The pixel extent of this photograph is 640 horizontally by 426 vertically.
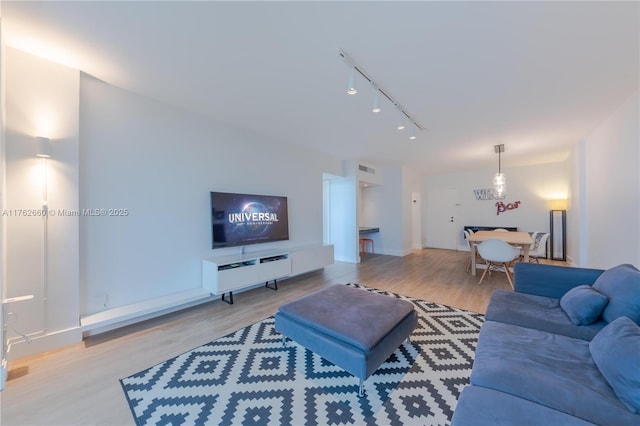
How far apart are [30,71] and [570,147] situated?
816cm

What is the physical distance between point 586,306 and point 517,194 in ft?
20.8

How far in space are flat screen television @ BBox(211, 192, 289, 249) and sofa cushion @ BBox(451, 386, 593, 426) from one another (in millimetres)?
3132

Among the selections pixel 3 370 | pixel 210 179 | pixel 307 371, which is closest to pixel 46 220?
pixel 3 370

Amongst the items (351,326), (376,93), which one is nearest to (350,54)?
(376,93)

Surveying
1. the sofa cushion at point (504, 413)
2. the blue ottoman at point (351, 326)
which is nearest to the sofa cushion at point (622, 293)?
the sofa cushion at point (504, 413)

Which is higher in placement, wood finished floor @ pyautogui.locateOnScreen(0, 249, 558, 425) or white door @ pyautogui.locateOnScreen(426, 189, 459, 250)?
white door @ pyautogui.locateOnScreen(426, 189, 459, 250)

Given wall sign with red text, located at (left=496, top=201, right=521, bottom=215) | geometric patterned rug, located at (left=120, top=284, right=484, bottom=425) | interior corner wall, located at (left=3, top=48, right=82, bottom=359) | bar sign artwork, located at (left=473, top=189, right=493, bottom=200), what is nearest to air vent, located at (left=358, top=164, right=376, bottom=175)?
bar sign artwork, located at (left=473, top=189, right=493, bottom=200)

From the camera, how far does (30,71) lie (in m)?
2.09

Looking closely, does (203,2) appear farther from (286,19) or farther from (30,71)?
(30,71)

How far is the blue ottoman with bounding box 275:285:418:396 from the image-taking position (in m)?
1.64

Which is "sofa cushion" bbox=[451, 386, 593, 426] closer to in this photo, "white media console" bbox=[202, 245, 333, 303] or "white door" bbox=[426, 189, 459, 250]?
"white media console" bbox=[202, 245, 333, 303]

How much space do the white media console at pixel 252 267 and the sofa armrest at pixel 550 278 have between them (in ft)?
9.62

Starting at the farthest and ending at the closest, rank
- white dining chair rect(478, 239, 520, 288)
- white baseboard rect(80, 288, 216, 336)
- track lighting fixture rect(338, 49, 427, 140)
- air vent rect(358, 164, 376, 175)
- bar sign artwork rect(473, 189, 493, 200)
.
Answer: bar sign artwork rect(473, 189, 493, 200), air vent rect(358, 164, 376, 175), white dining chair rect(478, 239, 520, 288), white baseboard rect(80, 288, 216, 336), track lighting fixture rect(338, 49, 427, 140)

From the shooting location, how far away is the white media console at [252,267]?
3.10 metres
